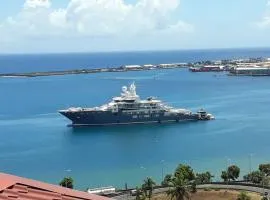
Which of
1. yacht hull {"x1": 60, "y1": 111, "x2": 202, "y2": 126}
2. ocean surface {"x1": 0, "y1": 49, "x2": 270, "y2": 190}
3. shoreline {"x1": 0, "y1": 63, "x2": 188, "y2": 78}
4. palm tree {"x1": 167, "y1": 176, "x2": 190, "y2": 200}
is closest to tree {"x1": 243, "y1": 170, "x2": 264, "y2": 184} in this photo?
ocean surface {"x1": 0, "y1": 49, "x2": 270, "y2": 190}

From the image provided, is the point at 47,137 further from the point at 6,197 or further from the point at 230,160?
the point at 6,197

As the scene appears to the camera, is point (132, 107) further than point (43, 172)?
Yes

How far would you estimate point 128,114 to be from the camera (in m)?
67.3

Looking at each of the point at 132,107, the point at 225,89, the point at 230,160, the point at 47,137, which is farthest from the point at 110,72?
the point at 230,160

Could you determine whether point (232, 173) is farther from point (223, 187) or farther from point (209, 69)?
point (209, 69)

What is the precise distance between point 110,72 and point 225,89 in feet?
213

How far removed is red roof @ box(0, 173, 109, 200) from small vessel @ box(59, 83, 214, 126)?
5957 centimetres

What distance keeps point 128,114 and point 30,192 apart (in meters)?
61.6

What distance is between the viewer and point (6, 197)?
5.14 meters

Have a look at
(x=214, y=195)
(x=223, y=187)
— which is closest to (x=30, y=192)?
(x=214, y=195)

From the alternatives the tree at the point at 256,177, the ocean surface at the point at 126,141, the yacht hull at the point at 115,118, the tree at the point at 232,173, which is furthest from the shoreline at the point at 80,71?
the tree at the point at 256,177

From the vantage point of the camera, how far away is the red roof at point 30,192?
536 cm

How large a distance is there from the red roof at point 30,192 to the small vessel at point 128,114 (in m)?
59.6

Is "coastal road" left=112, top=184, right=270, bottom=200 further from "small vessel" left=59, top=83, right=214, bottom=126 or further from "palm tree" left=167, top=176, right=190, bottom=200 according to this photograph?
"small vessel" left=59, top=83, right=214, bottom=126
